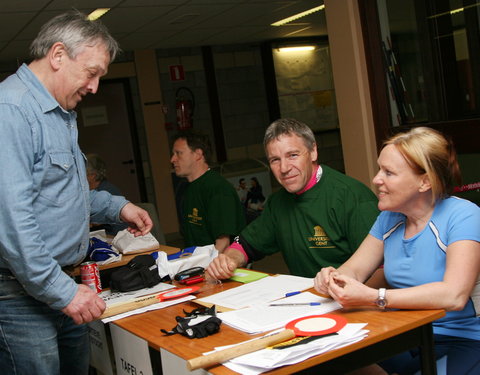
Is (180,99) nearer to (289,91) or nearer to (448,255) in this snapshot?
(289,91)

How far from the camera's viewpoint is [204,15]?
6520 millimetres

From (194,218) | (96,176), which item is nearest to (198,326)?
(194,218)

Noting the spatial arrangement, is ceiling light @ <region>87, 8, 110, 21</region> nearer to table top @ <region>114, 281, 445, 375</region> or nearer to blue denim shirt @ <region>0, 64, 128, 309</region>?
blue denim shirt @ <region>0, 64, 128, 309</region>

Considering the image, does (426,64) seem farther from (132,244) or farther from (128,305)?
(128,305)

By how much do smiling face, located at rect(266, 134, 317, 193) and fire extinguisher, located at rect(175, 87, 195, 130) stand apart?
610 centimetres

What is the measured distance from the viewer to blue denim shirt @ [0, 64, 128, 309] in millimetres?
1588

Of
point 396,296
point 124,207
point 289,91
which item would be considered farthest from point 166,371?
point 289,91

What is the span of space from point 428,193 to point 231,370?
2.95 feet

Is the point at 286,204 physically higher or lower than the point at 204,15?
lower

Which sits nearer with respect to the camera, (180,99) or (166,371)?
(166,371)

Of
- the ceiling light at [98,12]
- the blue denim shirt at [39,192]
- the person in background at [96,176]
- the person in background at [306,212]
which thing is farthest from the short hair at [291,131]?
the ceiling light at [98,12]

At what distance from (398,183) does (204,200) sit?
172cm

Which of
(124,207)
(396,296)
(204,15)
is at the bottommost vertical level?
(396,296)

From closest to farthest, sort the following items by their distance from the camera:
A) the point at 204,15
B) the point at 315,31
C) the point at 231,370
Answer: the point at 231,370
the point at 204,15
the point at 315,31
